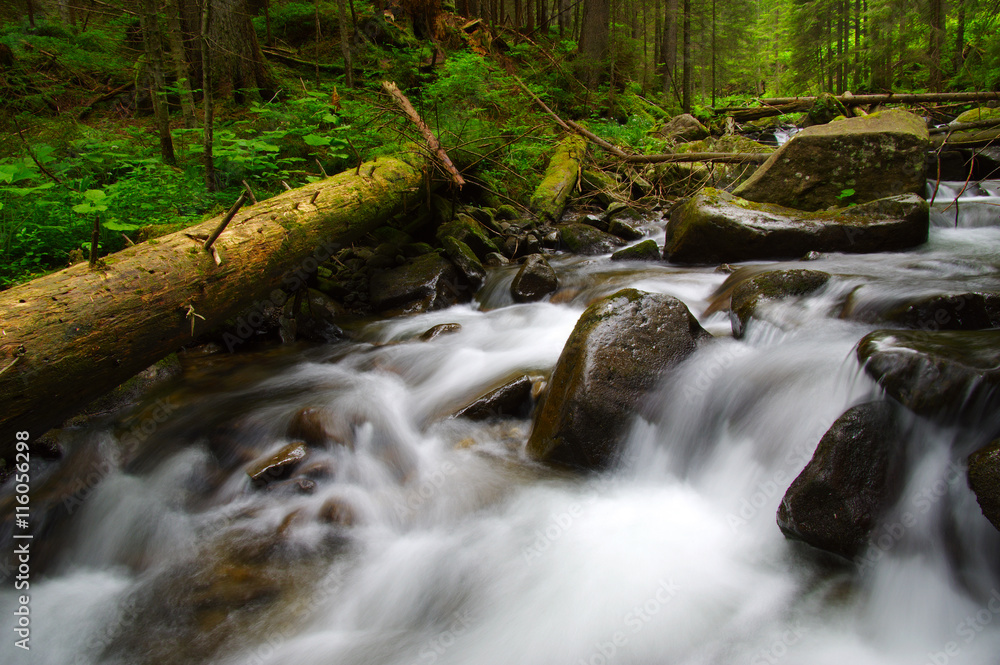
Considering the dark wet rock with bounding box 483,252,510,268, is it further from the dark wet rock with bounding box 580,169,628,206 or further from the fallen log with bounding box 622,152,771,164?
the dark wet rock with bounding box 580,169,628,206

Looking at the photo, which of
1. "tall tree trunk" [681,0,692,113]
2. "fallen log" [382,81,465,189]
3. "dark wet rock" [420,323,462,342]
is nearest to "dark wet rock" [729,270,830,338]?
"dark wet rock" [420,323,462,342]

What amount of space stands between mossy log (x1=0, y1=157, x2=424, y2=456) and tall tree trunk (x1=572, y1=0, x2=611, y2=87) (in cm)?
1207

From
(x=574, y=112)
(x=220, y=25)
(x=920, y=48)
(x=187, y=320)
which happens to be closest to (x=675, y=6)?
(x=574, y=112)

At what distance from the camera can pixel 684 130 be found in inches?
520

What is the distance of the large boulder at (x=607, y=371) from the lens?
3391mm

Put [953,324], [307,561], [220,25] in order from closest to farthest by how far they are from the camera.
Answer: [307,561] < [953,324] < [220,25]

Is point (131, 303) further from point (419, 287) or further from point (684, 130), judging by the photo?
point (684, 130)

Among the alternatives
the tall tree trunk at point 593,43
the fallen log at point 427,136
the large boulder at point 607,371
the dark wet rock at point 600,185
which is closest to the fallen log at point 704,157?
the dark wet rock at point 600,185

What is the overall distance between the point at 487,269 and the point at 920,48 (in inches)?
877

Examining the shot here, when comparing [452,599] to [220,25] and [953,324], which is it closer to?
[953,324]

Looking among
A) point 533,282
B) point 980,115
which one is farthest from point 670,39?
point 533,282

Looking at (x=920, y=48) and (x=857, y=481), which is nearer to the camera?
(x=857, y=481)

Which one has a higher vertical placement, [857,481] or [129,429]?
[857,481]

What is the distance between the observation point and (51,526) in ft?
10.7
